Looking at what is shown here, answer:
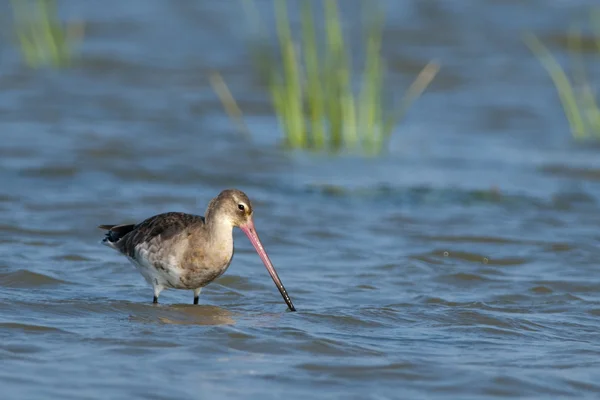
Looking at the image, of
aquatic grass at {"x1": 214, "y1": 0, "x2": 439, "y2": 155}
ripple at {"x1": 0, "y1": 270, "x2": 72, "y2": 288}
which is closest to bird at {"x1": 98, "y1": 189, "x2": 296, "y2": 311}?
ripple at {"x1": 0, "y1": 270, "x2": 72, "y2": 288}

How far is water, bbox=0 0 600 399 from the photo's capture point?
5.61m

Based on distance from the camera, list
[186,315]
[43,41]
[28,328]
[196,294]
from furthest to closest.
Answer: [43,41]
[196,294]
[186,315]
[28,328]

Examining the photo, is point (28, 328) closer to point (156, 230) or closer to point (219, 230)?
point (156, 230)

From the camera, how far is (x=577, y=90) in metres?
13.8

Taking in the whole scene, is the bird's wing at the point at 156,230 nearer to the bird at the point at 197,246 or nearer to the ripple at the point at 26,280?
the bird at the point at 197,246

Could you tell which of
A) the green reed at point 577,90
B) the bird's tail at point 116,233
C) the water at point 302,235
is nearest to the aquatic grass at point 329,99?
the water at point 302,235

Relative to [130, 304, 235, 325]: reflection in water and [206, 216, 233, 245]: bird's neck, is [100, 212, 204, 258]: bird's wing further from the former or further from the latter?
[130, 304, 235, 325]: reflection in water

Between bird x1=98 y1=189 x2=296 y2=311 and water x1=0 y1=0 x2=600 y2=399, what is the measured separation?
0.21 metres

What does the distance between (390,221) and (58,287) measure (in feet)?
9.56

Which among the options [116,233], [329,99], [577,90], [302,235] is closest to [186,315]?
[116,233]

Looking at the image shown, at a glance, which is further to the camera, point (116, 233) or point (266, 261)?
point (116, 233)

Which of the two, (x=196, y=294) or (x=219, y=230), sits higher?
(x=219, y=230)

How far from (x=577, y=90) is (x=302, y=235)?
605 cm

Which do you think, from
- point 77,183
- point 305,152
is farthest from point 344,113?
point 77,183
